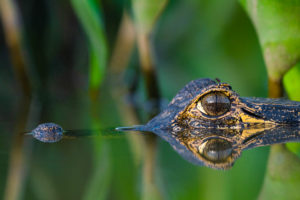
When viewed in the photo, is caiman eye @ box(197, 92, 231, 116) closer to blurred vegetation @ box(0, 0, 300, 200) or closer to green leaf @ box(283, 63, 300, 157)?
blurred vegetation @ box(0, 0, 300, 200)

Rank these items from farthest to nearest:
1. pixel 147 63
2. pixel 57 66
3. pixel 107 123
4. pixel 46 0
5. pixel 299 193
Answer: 1. pixel 57 66
2. pixel 46 0
3. pixel 147 63
4. pixel 107 123
5. pixel 299 193

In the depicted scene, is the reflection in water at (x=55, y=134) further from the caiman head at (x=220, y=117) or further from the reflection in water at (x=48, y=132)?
the caiman head at (x=220, y=117)

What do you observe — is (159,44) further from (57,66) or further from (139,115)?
(139,115)

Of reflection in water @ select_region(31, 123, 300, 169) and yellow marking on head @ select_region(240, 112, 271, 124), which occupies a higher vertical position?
yellow marking on head @ select_region(240, 112, 271, 124)

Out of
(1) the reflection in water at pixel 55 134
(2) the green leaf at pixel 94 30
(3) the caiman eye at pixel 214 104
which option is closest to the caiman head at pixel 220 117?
(3) the caiman eye at pixel 214 104

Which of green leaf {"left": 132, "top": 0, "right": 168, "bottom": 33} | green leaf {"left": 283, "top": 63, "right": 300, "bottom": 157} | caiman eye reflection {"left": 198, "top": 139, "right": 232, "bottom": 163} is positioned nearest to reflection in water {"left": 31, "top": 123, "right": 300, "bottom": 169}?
caiman eye reflection {"left": 198, "top": 139, "right": 232, "bottom": 163}

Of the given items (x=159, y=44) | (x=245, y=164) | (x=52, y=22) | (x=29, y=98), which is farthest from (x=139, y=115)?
(x=159, y=44)
